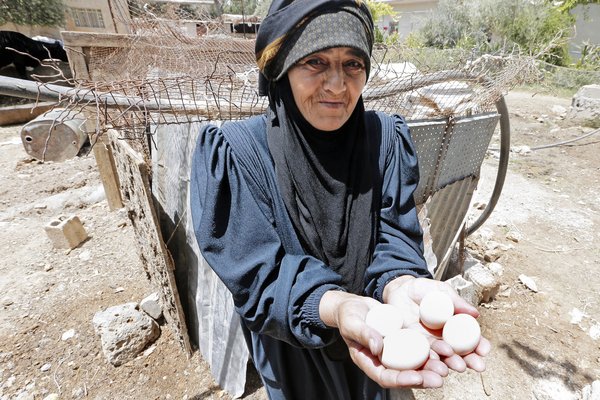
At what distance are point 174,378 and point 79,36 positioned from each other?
3.91 meters

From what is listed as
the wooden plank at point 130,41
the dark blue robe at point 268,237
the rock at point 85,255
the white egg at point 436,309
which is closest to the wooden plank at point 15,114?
the wooden plank at point 130,41

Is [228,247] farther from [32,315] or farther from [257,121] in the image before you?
[32,315]

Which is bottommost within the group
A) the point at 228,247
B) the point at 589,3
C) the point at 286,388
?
the point at 286,388

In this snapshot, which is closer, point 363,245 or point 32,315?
point 363,245

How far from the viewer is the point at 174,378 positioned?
2.60 meters

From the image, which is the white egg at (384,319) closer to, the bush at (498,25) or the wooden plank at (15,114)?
the wooden plank at (15,114)

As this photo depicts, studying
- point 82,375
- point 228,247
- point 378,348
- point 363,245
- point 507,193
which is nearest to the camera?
point 378,348

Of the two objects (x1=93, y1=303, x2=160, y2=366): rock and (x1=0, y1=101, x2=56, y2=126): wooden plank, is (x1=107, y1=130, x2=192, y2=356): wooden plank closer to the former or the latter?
(x1=93, y1=303, x2=160, y2=366): rock

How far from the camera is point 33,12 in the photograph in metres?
13.8

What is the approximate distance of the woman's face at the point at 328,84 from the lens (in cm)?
106

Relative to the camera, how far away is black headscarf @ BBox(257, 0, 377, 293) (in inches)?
44.4

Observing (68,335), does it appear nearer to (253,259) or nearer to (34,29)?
(253,259)

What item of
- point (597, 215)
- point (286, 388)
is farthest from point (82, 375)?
point (597, 215)

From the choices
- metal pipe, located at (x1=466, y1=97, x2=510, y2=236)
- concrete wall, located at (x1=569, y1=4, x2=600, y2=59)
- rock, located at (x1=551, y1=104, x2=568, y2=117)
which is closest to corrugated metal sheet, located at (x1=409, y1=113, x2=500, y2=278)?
metal pipe, located at (x1=466, y1=97, x2=510, y2=236)
